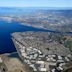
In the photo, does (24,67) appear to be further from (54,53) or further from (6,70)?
(54,53)

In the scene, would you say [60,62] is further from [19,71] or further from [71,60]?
[19,71]

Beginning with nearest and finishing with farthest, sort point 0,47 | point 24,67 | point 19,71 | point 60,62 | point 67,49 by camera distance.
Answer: point 19,71, point 24,67, point 60,62, point 67,49, point 0,47

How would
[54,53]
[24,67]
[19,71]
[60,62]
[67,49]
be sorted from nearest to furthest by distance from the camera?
[19,71] < [24,67] < [60,62] < [54,53] < [67,49]

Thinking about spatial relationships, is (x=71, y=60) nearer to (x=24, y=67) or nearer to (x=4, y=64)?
(x=24, y=67)

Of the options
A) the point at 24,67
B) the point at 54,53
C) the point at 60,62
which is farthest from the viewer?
the point at 54,53

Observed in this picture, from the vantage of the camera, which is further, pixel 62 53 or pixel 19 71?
pixel 62 53

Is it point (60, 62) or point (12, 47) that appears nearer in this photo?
point (60, 62)

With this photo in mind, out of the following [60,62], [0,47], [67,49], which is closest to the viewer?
[60,62]

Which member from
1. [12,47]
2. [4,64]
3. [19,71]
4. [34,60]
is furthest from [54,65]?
[12,47]

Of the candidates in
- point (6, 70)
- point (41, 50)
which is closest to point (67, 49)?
point (41, 50)
